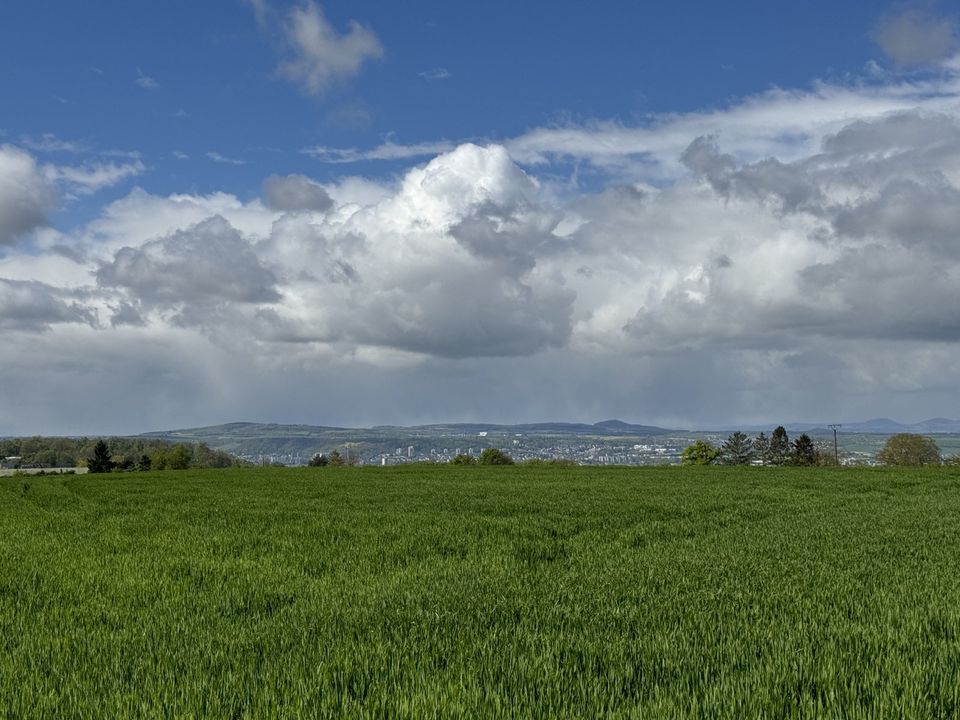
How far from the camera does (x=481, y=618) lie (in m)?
9.35

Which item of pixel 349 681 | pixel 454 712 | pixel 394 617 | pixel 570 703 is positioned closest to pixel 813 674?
pixel 570 703

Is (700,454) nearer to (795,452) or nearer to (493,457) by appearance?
(795,452)

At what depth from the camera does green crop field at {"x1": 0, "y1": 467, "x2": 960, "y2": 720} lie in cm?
625

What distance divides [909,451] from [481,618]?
143593 millimetres

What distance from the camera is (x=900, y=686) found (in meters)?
6.32

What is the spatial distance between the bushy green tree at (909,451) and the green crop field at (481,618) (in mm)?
123120

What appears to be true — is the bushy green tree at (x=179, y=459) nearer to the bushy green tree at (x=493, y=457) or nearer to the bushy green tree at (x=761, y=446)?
the bushy green tree at (x=493, y=457)

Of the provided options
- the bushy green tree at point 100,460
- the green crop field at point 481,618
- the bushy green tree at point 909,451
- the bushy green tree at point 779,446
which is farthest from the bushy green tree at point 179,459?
the bushy green tree at point 909,451

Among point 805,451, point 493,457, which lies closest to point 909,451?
point 805,451

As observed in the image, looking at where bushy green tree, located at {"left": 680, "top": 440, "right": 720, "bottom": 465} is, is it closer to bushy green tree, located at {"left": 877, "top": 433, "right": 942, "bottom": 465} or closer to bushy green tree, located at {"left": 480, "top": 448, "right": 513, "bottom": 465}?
bushy green tree, located at {"left": 877, "top": 433, "right": 942, "bottom": 465}

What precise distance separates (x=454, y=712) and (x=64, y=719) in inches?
128

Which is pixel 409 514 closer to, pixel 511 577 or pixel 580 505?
pixel 580 505

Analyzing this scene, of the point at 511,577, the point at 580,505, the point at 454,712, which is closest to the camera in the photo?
the point at 454,712

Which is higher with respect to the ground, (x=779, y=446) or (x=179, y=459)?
(x=779, y=446)
